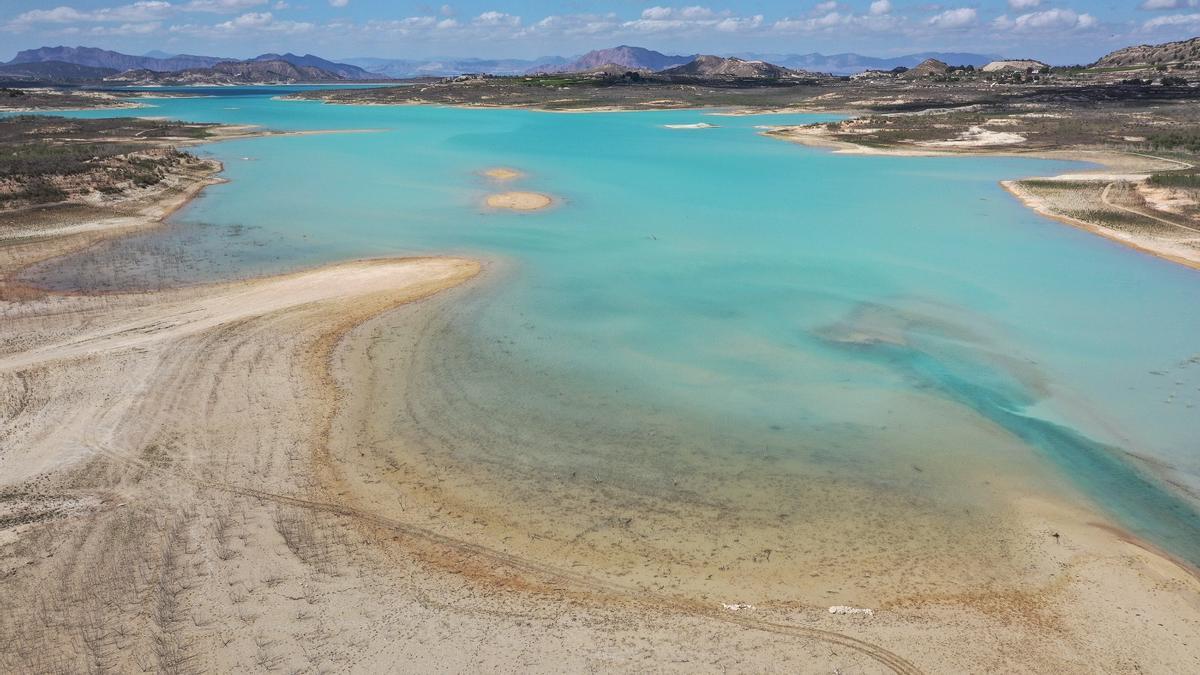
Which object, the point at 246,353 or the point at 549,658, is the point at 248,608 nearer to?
Answer: the point at 549,658

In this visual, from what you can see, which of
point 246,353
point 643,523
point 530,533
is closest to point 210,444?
point 246,353

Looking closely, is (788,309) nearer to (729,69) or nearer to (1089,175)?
(1089,175)

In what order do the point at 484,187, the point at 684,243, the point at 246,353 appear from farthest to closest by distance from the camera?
the point at 484,187
the point at 684,243
the point at 246,353

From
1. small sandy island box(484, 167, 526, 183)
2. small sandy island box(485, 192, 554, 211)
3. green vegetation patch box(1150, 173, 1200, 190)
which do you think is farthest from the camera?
small sandy island box(484, 167, 526, 183)

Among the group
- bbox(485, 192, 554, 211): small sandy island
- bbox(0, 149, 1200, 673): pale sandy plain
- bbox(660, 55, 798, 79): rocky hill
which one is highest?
bbox(660, 55, 798, 79): rocky hill

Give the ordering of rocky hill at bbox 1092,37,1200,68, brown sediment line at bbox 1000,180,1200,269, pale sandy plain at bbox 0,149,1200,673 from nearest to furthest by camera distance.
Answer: pale sandy plain at bbox 0,149,1200,673, brown sediment line at bbox 1000,180,1200,269, rocky hill at bbox 1092,37,1200,68

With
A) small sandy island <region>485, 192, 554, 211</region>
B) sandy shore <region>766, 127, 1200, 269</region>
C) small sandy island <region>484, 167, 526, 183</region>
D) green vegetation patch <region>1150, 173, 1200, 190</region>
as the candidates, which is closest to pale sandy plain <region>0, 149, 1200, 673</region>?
small sandy island <region>485, 192, 554, 211</region>

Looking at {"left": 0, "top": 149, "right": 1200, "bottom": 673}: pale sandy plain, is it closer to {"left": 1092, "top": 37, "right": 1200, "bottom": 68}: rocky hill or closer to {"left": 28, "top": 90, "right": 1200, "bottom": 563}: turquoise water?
{"left": 28, "top": 90, "right": 1200, "bottom": 563}: turquoise water

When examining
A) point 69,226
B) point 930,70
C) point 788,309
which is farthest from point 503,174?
point 930,70
